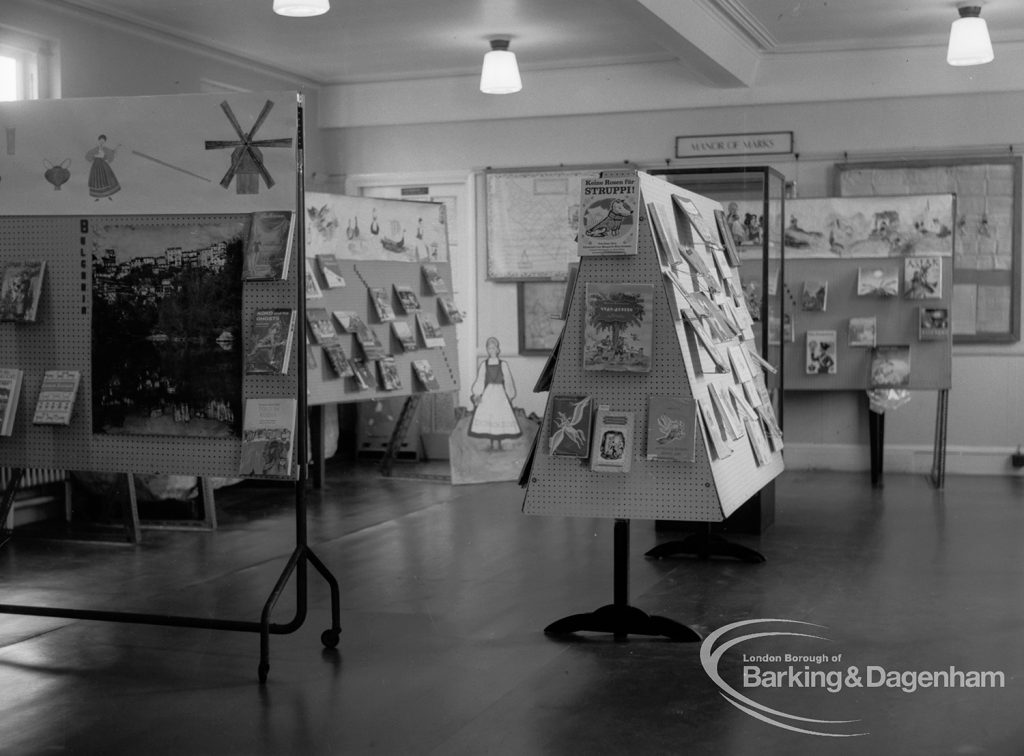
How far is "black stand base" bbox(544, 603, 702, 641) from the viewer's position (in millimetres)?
4438

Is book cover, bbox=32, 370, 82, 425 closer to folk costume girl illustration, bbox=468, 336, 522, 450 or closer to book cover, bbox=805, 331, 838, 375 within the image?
folk costume girl illustration, bbox=468, 336, 522, 450

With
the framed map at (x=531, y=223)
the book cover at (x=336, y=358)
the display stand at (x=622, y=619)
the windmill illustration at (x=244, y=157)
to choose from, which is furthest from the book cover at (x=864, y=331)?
the windmill illustration at (x=244, y=157)

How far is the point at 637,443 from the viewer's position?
429 centimetres

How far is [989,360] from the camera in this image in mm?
8758

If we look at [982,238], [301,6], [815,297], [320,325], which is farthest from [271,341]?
[982,238]

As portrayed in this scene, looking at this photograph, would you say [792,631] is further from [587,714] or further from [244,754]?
[244,754]

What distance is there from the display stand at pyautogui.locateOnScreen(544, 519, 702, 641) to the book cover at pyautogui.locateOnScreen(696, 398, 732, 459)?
16.6 inches

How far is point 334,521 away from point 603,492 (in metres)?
3.11

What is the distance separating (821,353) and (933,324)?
2.49ft

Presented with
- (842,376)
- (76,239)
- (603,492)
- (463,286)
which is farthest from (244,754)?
(463,286)

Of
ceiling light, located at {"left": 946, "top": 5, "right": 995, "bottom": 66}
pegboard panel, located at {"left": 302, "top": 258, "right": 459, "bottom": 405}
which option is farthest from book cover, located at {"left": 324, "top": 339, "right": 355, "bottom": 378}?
ceiling light, located at {"left": 946, "top": 5, "right": 995, "bottom": 66}

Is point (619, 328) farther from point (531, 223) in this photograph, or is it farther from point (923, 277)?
point (531, 223)

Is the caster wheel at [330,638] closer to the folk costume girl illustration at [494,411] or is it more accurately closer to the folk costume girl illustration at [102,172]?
the folk costume girl illustration at [102,172]

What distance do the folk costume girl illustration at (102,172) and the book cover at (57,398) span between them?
0.66 meters
